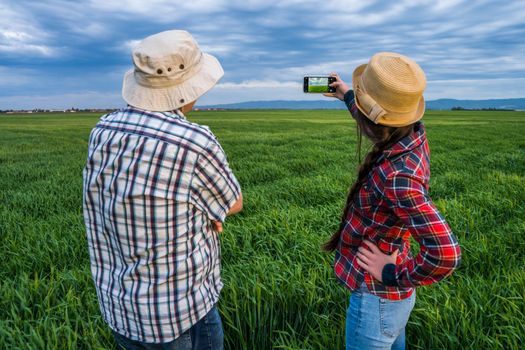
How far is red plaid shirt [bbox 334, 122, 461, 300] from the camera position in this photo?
1.33 m

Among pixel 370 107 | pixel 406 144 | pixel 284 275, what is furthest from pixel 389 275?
pixel 284 275

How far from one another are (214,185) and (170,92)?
14.7 inches

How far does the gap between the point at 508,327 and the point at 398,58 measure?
6.91 ft

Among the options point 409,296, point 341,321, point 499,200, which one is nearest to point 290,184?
point 499,200

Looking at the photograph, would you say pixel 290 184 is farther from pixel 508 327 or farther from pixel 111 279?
pixel 111 279

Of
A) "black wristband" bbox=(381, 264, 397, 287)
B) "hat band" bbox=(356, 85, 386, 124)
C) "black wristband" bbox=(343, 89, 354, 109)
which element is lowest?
"black wristband" bbox=(381, 264, 397, 287)

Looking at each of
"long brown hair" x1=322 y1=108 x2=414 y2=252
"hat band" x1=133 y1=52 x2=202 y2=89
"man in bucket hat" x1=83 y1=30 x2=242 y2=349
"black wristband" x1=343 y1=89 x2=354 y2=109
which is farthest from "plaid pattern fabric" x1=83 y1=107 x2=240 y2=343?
"black wristband" x1=343 y1=89 x2=354 y2=109

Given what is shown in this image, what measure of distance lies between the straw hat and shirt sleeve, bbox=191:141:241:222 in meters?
0.60

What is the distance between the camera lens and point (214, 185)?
1383 millimetres

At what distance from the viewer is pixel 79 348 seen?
2.45m

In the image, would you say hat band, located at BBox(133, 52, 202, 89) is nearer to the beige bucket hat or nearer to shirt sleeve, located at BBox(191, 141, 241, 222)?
A: the beige bucket hat

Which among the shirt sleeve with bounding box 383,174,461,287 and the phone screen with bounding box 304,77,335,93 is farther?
the phone screen with bounding box 304,77,335,93

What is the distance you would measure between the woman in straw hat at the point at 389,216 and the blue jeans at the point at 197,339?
1.92 ft

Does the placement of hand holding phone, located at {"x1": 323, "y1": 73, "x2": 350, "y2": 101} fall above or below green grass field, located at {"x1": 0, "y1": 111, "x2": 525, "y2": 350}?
above
